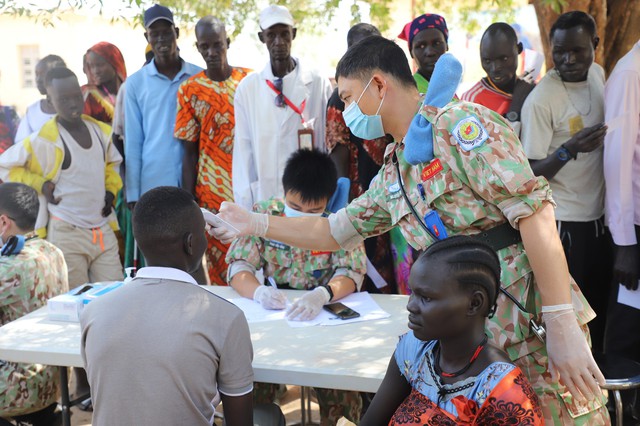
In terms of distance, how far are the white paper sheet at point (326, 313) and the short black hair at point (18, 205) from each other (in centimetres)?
113

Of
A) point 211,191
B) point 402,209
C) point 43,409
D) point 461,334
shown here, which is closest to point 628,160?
point 402,209

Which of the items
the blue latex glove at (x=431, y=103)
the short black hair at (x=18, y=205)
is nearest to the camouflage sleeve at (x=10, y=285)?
the short black hair at (x=18, y=205)

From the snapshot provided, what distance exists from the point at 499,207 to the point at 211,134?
288 cm

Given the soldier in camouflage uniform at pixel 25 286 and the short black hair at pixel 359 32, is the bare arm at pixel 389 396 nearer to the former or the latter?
the soldier in camouflage uniform at pixel 25 286

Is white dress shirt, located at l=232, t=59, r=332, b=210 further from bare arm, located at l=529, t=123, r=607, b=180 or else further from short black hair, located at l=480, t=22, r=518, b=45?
bare arm, located at l=529, t=123, r=607, b=180

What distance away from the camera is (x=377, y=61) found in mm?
2139

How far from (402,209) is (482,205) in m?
0.30

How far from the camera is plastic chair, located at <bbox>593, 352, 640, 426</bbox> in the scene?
2559 mm

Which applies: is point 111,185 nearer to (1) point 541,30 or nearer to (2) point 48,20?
(2) point 48,20

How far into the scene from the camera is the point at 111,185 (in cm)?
458

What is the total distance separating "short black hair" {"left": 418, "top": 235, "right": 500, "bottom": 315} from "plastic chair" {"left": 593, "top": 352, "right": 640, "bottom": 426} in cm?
100

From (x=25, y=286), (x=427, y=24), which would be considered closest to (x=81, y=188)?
(x=25, y=286)

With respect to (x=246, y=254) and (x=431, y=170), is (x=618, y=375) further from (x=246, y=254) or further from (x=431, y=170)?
(x=246, y=254)

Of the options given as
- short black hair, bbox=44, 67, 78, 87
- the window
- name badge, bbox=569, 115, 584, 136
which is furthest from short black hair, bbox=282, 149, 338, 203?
the window
